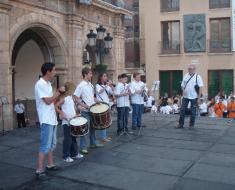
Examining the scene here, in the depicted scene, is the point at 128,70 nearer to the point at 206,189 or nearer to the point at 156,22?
the point at 156,22

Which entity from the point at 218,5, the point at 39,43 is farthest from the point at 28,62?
the point at 218,5

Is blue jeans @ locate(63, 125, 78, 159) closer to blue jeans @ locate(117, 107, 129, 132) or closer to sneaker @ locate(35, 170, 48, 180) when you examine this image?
sneaker @ locate(35, 170, 48, 180)

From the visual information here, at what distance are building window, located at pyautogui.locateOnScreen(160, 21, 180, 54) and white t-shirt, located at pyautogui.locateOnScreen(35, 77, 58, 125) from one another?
26199 millimetres

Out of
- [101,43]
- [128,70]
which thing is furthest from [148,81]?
[101,43]

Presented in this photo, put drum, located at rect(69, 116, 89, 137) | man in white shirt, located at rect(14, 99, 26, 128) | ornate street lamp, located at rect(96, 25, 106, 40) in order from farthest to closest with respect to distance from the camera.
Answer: ornate street lamp, located at rect(96, 25, 106, 40)
man in white shirt, located at rect(14, 99, 26, 128)
drum, located at rect(69, 116, 89, 137)

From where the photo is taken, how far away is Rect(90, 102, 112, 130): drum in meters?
8.30

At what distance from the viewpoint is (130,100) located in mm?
11125

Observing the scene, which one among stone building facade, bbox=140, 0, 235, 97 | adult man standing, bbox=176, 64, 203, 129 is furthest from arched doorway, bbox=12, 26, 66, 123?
stone building facade, bbox=140, 0, 235, 97

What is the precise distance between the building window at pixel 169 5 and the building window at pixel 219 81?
571 cm

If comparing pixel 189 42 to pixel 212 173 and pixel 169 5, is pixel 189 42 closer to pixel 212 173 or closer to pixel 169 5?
pixel 169 5

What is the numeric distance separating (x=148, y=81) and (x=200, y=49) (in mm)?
4899

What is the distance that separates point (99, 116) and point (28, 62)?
936cm

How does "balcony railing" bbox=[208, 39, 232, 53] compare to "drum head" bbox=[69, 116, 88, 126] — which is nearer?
"drum head" bbox=[69, 116, 88, 126]

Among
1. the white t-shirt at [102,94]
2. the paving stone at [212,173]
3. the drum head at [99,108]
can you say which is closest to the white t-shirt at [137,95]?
the white t-shirt at [102,94]
